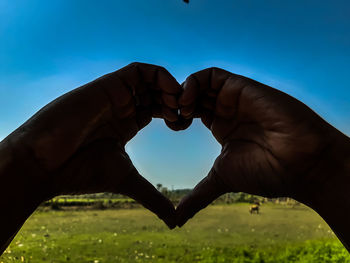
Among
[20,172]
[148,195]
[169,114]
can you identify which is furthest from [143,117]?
[20,172]

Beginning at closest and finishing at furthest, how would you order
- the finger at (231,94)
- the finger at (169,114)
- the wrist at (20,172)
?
the wrist at (20,172)
the finger at (231,94)
the finger at (169,114)

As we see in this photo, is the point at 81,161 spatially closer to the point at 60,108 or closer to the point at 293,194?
the point at 60,108

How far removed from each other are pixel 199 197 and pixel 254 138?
1.52ft

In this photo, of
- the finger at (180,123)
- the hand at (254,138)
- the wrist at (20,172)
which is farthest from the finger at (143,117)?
the wrist at (20,172)

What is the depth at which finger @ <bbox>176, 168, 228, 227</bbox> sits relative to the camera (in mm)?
1453

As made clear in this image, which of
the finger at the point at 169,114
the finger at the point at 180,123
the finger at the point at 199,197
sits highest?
the finger at the point at 169,114

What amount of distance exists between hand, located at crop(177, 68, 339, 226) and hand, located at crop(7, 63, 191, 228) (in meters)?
0.15

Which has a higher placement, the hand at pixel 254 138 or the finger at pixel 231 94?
the finger at pixel 231 94

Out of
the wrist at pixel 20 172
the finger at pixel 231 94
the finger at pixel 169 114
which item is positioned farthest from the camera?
the finger at pixel 169 114

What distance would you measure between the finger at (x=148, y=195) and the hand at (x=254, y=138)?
2.4 inches

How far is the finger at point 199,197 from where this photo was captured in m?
1.45

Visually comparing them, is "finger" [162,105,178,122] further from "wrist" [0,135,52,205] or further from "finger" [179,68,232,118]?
"wrist" [0,135,52,205]

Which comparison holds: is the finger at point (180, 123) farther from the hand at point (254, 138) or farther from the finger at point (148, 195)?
the finger at point (148, 195)

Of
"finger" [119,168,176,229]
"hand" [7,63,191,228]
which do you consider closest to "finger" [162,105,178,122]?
"hand" [7,63,191,228]
